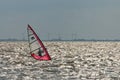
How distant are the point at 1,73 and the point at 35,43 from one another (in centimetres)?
1605

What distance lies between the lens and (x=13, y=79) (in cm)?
3064

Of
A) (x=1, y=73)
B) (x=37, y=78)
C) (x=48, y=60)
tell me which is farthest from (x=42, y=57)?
(x=37, y=78)

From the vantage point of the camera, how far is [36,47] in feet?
166

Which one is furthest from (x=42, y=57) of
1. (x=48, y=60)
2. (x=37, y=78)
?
(x=37, y=78)

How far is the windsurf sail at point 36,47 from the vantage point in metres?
50.5

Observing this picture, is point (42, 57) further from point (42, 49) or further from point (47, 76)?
point (47, 76)

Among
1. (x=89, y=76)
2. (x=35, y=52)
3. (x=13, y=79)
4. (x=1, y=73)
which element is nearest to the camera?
Result: (x=13, y=79)

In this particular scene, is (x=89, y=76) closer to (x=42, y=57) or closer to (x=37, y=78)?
(x=37, y=78)

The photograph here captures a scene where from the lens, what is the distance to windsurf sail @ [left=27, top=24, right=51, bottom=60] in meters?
50.5

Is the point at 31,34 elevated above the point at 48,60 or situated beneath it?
elevated above

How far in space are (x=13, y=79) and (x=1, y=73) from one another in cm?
473

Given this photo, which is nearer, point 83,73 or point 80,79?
point 80,79

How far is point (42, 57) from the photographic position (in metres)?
50.9

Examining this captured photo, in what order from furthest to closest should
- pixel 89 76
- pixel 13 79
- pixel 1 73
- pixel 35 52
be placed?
1. pixel 35 52
2. pixel 1 73
3. pixel 89 76
4. pixel 13 79
